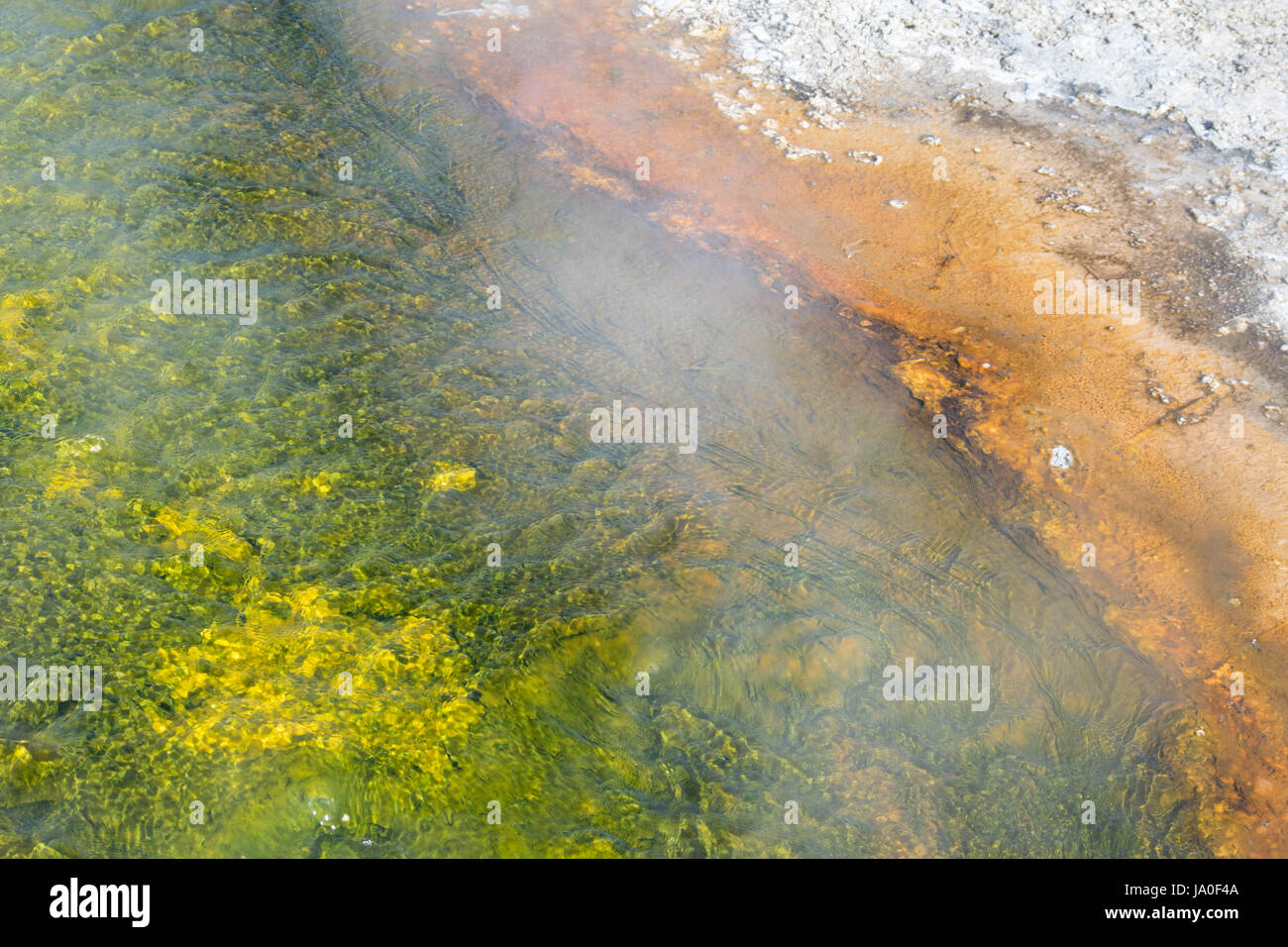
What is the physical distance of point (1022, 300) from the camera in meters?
5.90

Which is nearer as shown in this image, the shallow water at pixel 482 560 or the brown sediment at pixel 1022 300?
the shallow water at pixel 482 560

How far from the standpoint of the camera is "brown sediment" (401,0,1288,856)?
445 cm

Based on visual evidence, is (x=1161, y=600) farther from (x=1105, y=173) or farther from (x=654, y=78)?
(x=654, y=78)

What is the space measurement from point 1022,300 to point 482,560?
3.60m

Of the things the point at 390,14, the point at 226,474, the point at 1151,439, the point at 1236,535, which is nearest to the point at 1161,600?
the point at 1236,535

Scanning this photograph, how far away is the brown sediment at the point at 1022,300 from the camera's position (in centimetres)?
445

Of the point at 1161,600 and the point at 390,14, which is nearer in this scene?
the point at 1161,600

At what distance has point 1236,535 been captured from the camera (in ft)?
15.6

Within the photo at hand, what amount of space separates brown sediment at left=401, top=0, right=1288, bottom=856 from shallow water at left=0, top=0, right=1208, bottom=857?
0.21 meters

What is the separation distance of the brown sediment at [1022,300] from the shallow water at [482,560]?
215 mm

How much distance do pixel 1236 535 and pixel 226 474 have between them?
192 inches

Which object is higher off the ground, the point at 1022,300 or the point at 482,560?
the point at 1022,300
